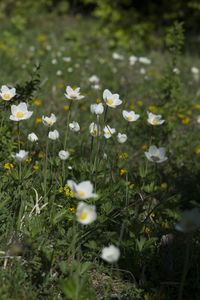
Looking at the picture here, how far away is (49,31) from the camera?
789cm

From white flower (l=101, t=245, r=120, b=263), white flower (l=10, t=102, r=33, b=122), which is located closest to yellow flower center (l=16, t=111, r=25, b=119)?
white flower (l=10, t=102, r=33, b=122)

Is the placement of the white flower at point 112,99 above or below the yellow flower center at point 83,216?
above

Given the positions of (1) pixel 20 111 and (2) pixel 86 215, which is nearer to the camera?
(2) pixel 86 215

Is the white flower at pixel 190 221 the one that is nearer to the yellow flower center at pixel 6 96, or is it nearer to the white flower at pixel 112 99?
the white flower at pixel 112 99

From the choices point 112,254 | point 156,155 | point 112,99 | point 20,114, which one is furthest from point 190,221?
point 20,114

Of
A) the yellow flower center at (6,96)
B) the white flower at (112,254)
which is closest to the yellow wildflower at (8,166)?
the yellow flower center at (6,96)

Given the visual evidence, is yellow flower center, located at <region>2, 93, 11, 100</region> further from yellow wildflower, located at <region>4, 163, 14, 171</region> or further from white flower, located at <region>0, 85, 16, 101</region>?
yellow wildflower, located at <region>4, 163, 14, 171</region>

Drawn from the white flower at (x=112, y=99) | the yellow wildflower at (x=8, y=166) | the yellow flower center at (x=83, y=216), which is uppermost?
the white flower at (x=112, y=99)

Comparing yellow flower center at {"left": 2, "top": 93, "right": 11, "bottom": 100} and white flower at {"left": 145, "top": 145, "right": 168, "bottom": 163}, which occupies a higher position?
yellow flower center at {"left": 2, "top": 93, "right": 11, "bottom": 100}

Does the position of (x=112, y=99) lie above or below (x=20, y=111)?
above

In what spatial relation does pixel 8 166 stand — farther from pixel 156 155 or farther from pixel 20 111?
pixel 156 155

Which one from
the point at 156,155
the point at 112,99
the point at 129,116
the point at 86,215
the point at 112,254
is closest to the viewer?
the point at 112,254

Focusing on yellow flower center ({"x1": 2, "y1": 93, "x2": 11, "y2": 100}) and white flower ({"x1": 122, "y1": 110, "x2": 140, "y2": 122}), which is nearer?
yellow flower center ({"x1": 2, "y1": 93, "x2": 11, "y2": 100})

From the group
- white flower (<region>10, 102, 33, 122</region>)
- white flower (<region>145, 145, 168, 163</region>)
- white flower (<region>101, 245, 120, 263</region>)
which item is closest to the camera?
white flower (<region>101, 245, 120, 263</region>)
